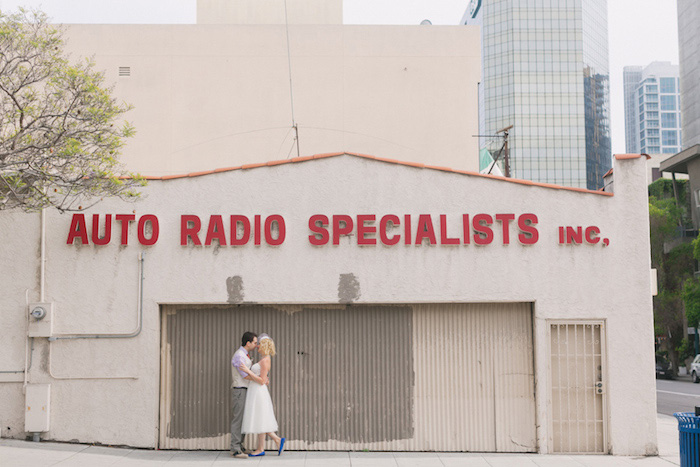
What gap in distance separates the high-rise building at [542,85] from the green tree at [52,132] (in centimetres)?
10621

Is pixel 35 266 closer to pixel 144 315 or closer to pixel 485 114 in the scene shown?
pixel 144 315

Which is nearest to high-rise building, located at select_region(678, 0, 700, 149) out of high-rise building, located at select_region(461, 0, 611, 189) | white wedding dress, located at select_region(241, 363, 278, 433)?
high-rise building, located at select_region(461, 0, 611, 189)

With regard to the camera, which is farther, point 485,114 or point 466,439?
point 485,114

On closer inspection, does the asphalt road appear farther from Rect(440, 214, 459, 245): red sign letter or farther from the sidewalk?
Rect(440, 214, 459, 245): red sign letter

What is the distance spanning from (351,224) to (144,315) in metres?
3.29

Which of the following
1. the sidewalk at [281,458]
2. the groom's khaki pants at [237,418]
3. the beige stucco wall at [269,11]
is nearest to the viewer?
the sidewalk at [281,458]

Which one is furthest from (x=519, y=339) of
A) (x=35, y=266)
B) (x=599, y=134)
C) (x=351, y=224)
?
(x=599, y=134)

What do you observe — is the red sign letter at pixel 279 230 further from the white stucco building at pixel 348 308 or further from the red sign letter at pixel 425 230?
the red sign letter at pixel 425 230

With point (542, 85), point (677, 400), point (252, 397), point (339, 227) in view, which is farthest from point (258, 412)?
point (542, 85)

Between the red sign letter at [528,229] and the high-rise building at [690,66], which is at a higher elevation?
the high-rise building at [690,66]

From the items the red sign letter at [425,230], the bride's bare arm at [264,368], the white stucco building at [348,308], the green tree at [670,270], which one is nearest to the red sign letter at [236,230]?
the white stucco building at [348,308]

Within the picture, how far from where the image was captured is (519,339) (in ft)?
35.6

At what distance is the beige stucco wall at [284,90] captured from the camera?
20.9m

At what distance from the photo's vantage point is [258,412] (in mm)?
9859
